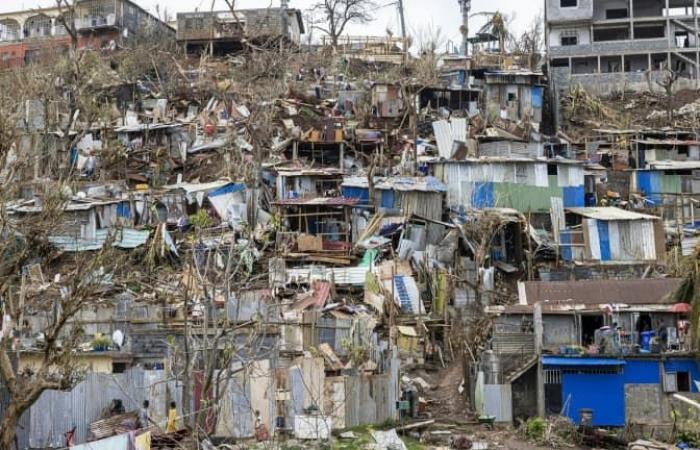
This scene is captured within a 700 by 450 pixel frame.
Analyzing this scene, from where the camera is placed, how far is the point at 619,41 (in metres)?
45.9

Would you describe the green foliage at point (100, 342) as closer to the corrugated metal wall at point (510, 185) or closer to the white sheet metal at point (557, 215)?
the corrugated metal wall at point (510, 185)

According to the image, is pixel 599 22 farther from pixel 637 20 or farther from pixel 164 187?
pixel 164 187

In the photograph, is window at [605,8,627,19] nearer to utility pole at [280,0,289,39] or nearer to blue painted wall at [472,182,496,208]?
utility pole at [280,0,289,39]

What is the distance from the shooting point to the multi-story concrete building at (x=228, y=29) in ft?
153

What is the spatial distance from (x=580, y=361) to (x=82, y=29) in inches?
1451

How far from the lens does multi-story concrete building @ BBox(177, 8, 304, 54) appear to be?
46.6 metres

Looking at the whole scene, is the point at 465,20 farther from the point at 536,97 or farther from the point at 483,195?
the point at 483,195

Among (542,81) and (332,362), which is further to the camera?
(542,81)

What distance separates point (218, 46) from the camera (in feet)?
156

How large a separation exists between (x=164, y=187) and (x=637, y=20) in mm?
26641

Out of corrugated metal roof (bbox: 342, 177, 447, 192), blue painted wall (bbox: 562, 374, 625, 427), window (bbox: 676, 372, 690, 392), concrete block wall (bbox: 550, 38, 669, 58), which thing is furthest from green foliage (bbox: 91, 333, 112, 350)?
concrete block wall (bbox: 550, 38, 669, 58)

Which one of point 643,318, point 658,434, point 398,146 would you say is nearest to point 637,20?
point 398,146

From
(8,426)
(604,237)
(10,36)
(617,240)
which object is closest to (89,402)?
(8,426)

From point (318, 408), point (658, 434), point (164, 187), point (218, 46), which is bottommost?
point (658, 434)
